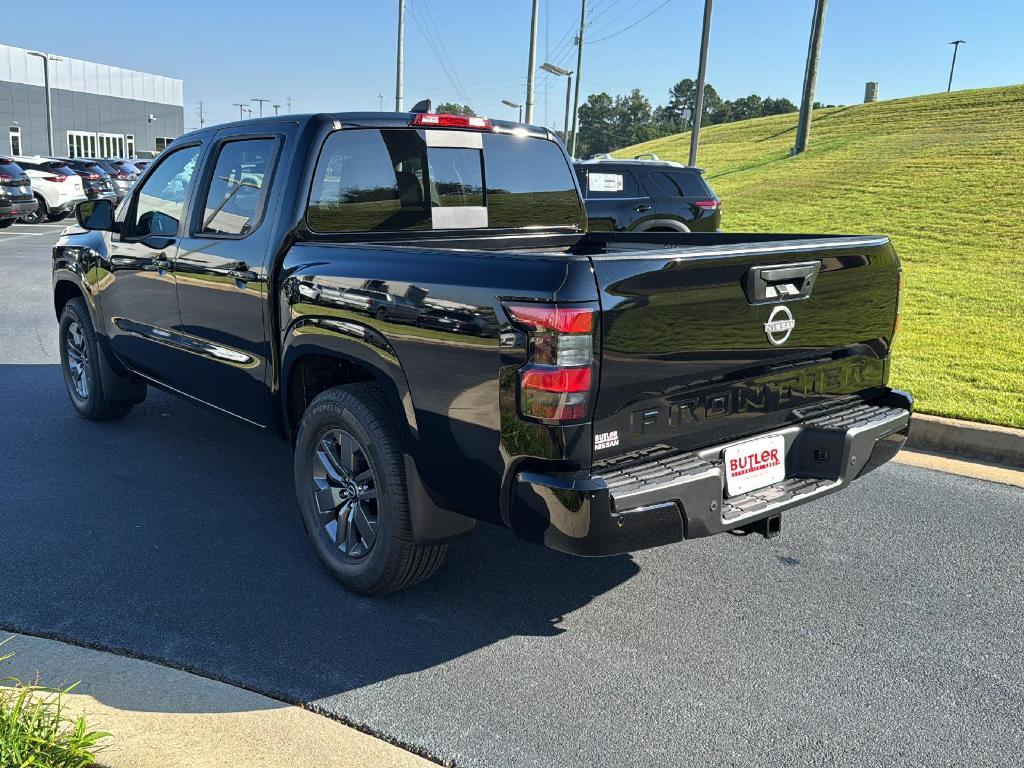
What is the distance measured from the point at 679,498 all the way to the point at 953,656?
1.30 m

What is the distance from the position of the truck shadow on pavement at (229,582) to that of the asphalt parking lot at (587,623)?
0.01m

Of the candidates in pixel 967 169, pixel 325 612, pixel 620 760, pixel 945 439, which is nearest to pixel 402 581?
pixel 325 612

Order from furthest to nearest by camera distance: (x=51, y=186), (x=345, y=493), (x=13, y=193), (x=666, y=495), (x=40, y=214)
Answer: (x=40, y=214), (x=51, y=186), (x=13, y=193), (x=345, y=493), (x=666, y=495)

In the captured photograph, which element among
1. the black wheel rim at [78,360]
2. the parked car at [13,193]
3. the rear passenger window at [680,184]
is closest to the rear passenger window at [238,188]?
the black wheel rim at [78,360]

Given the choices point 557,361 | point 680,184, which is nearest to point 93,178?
point 680,184

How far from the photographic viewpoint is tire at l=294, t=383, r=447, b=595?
139 inches

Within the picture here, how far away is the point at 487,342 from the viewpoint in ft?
10.0

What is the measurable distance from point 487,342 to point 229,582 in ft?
5.65

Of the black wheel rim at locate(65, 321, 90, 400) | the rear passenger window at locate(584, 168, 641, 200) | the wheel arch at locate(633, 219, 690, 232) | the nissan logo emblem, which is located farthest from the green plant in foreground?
the wheel arch at locate(633, 219, 690, 232)

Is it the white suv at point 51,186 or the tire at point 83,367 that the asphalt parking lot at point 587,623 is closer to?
the tire at point 83,367

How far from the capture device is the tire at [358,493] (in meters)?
3.54

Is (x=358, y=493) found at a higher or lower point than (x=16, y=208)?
lower

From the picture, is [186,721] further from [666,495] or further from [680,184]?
[680,184]

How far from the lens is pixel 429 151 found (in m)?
4.45
